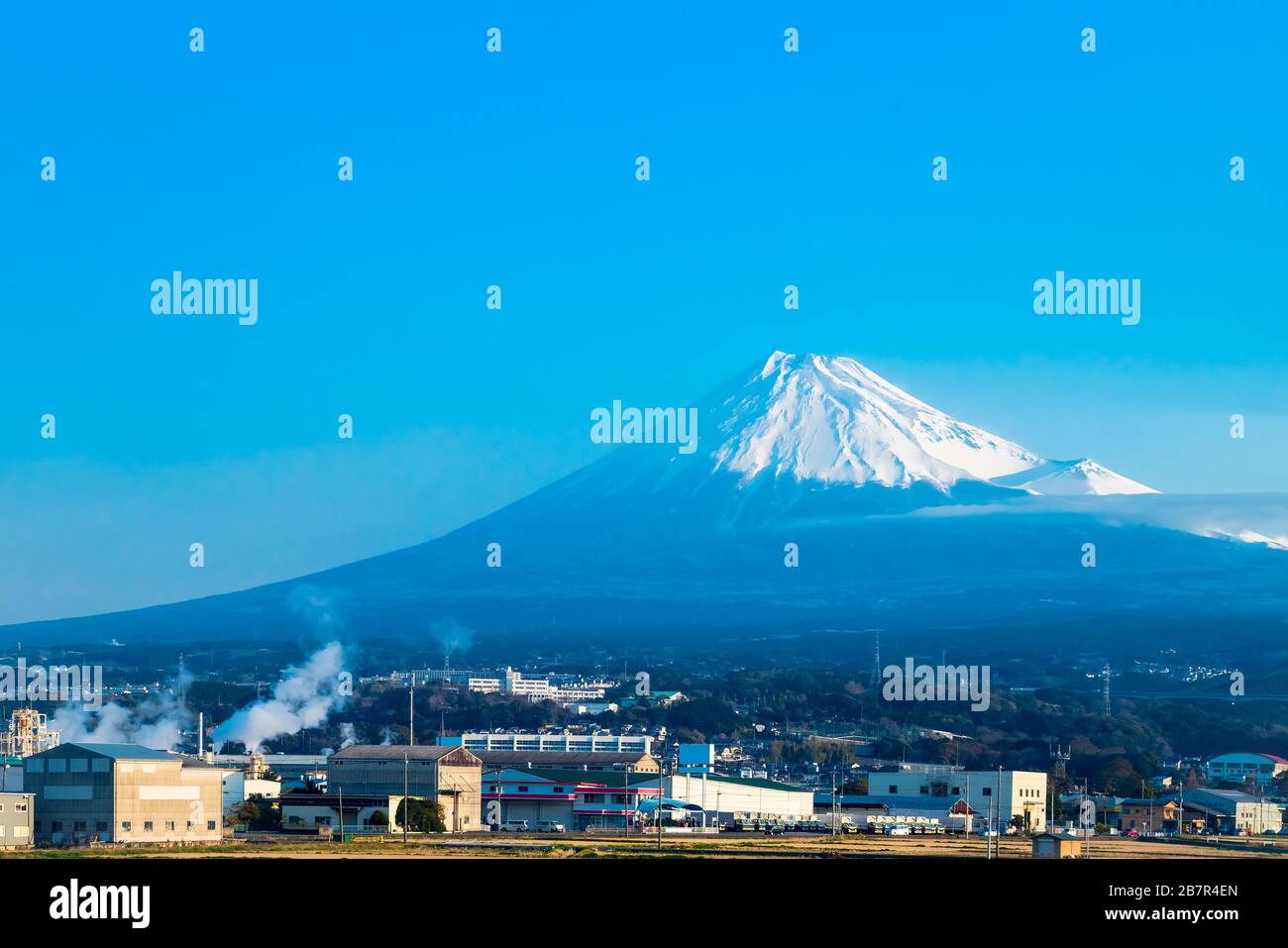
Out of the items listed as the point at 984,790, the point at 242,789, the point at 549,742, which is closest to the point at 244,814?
the point at 242,789

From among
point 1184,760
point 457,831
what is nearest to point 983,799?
point 457,831

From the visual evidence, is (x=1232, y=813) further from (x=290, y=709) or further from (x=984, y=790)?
(x=290, y=709)

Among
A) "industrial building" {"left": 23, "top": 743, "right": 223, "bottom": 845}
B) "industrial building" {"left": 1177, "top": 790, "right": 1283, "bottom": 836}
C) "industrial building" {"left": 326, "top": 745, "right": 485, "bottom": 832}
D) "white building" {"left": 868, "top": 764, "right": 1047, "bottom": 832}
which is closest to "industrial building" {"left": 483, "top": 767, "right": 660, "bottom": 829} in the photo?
"industrial building" {"left": 326, "top": 745, "right": 485, "bottom": 832}

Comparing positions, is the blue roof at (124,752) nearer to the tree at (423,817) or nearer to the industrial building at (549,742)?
the tree at (423,817)

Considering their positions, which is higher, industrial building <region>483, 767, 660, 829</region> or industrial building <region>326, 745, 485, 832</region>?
industrial building <region>326, 745, 485, 832</region>

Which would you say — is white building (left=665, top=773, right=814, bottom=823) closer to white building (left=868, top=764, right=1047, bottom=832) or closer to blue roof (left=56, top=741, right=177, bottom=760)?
white building (left=868, top=764, right=1047, bottom=832)
